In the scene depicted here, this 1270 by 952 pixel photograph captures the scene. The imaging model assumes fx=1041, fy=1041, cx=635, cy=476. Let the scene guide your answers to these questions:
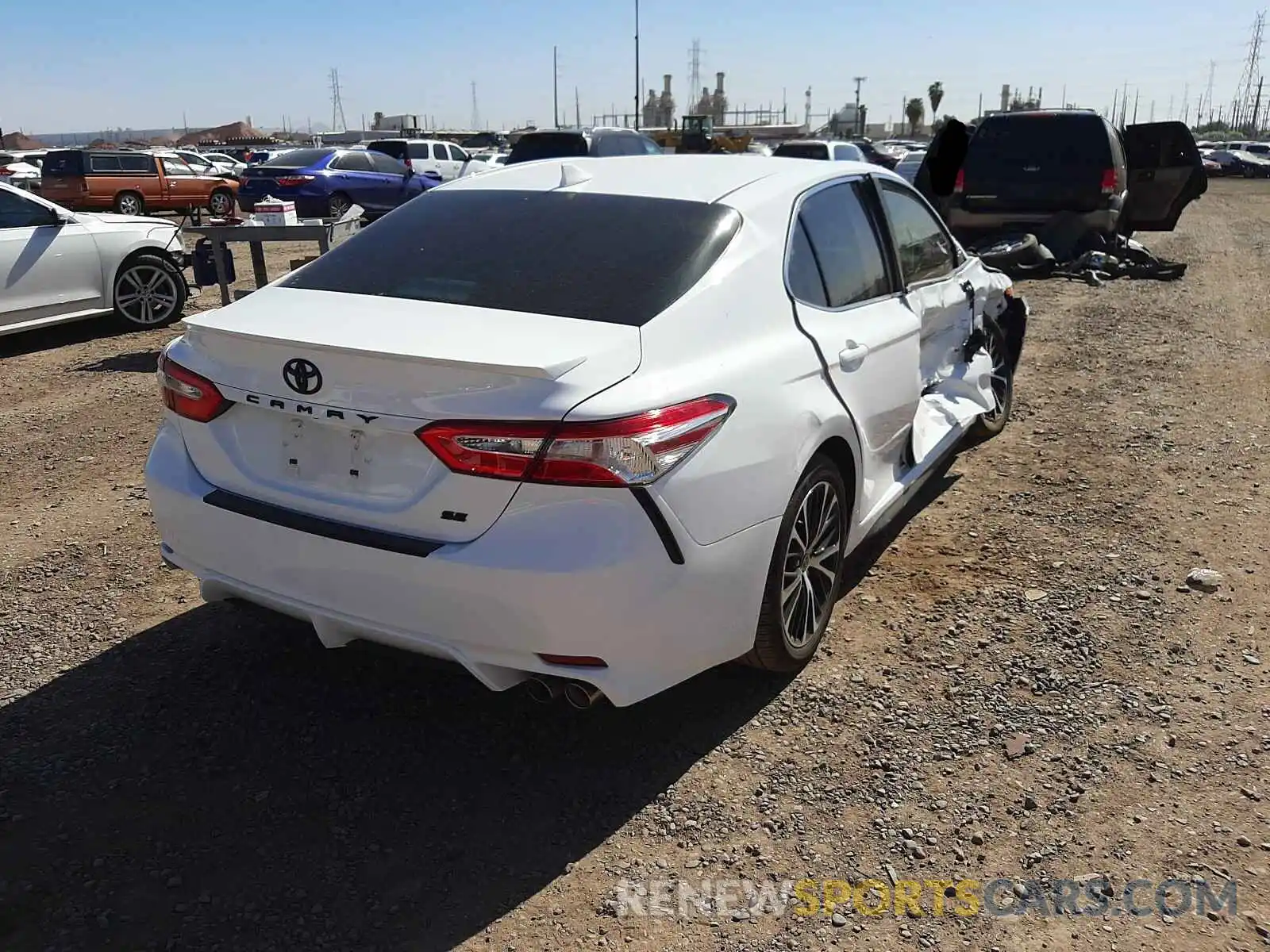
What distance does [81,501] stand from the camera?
5.30 meters

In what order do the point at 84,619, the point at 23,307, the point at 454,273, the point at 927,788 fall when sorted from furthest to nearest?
the point at 23,307 → the point at 84,619 → the point at 454,273 → the point at 927,788

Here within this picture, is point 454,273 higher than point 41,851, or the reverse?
point 454,273

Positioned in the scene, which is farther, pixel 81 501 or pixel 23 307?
pixel 23 307

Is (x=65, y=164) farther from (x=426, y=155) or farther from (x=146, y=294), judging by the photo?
(x=146, y=294)

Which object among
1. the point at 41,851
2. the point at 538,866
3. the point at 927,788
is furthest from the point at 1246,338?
the point at 41,851

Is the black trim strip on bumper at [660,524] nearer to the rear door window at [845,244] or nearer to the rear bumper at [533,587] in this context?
the rear bumper at [533,587]

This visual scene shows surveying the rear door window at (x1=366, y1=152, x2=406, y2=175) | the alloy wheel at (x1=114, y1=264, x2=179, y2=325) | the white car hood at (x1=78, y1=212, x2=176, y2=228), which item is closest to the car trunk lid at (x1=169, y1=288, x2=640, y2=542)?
the alloy wheel at (x1=114, y1=264, x2=179, y2=325)

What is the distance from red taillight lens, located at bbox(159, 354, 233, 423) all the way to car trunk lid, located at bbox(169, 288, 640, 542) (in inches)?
1.1

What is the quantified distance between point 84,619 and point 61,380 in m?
4.73

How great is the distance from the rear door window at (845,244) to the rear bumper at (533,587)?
1.19m

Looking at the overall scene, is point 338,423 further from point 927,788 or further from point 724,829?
point 927,788

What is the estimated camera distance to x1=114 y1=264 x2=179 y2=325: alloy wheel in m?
9.63

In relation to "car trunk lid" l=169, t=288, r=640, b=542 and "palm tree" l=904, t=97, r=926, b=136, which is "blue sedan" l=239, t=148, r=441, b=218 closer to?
"car trunk lid" l=169, t=288, r=640, b=542

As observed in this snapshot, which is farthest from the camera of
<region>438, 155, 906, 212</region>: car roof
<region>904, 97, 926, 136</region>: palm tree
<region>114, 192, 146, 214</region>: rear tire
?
<region>904, 97, 926, 136</region>: palm tree
